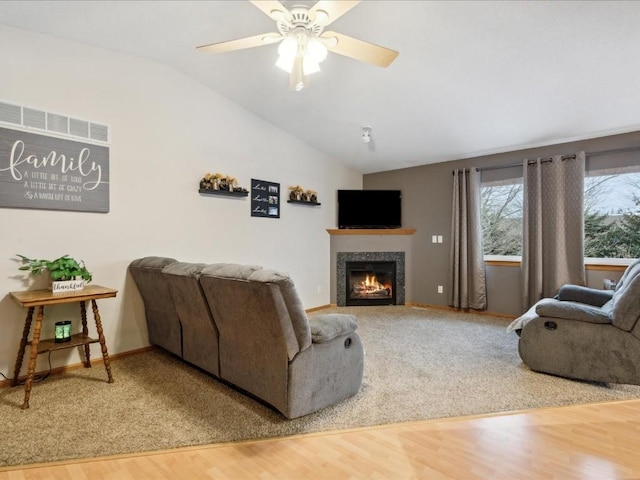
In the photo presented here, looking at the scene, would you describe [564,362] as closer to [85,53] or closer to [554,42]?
[554,42]

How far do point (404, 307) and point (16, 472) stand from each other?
4743mm

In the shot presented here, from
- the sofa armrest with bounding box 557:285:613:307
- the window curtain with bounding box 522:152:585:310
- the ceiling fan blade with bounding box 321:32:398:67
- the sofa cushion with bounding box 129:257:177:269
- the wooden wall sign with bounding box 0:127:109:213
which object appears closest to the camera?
the ceiling fan blade with bounding box 321:32:398:67

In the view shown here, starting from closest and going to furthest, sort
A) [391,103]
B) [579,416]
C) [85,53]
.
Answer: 1. [579,416]
2. [85,53]
3. [391,103]

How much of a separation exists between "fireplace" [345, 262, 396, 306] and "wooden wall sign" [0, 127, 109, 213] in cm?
366

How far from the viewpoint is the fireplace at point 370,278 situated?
5.53m

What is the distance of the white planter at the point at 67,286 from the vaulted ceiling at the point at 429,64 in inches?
80.4

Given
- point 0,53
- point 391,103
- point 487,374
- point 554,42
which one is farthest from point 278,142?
point 487,374

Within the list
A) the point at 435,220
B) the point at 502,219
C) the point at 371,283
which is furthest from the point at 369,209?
the point at 502,219

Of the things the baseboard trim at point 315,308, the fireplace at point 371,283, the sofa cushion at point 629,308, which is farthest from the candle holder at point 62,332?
the sofa cushion at point 629,308

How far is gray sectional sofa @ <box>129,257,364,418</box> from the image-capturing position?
191 centimetres

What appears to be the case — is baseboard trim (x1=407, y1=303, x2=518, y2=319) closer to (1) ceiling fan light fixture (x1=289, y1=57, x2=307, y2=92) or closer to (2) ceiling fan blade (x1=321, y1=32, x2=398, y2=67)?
(2) ceiling fan blade (x1=321, y1=32, x2=398, y2=67)

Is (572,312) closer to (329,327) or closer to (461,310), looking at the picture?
(329,327)

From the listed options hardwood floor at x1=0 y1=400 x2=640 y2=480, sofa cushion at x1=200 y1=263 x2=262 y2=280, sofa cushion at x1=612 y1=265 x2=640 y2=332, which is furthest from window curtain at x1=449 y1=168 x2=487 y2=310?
sofa cushion at x1=200 y1=263 x2=262 y2=280

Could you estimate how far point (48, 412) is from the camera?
2188 millimetres
